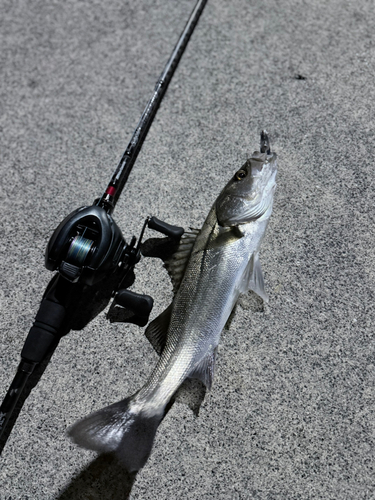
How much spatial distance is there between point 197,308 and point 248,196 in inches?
17.7

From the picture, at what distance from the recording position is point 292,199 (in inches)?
74.0

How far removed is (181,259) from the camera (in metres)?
1.58

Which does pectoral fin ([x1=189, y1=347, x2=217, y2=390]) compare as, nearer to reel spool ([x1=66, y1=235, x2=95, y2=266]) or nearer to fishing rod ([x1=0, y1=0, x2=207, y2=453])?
fishing rod ([x1=0, y1=0, x2=207, y2=453])

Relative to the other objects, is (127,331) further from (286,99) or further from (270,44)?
(270,44)

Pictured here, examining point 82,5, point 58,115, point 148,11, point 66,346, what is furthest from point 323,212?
point 82,5

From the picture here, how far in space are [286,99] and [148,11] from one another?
0.99m

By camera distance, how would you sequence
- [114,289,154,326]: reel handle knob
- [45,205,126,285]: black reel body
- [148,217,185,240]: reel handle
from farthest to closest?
[148,217,185,240]: reel handle, [114,289,154,326]: reel handle knob, [45,205,126,285]: black reel body

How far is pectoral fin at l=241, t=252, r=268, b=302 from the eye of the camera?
1.54 metres

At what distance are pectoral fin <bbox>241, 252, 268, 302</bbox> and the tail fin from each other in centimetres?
55

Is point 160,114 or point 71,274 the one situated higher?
point 160,114

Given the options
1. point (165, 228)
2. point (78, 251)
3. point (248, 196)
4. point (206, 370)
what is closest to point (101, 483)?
point (206, 370)

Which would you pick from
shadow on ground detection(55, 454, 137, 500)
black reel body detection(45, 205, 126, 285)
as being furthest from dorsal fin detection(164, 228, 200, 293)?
shadow on ground detection(55, 454, 137, 500)

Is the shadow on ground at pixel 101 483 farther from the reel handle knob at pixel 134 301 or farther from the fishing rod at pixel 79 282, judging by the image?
the reel handle knob at pixel 134 301

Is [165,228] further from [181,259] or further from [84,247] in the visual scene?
[84,247]
